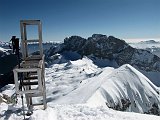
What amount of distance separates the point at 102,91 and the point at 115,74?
34503mm

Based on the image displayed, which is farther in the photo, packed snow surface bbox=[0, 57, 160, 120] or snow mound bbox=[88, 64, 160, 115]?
snow mound bbox=[88, 64, 160, 115]

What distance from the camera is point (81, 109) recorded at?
1681cm

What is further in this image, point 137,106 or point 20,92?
point 137,106

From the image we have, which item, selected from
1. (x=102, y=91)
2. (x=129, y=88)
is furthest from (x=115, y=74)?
(x=102, y=91)

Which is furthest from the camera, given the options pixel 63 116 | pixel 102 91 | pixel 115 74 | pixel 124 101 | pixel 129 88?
pixel 115 74

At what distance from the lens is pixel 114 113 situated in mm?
16344

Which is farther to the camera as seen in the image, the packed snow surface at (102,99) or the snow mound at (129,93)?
the snow mound at (129,93)

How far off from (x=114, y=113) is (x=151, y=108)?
370 feet

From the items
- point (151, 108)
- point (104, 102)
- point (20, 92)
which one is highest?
point (20, 92)

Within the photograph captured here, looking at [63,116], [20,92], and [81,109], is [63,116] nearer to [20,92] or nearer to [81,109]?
[81,109]

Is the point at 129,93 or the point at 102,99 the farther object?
the point at 129,93

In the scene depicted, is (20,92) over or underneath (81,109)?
over

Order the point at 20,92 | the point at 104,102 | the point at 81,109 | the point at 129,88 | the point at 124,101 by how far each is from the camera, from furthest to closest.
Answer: the point at 129,88 < the point at 124,101 < the point at 104,102 < the point at 81,109 < the point at 20,92

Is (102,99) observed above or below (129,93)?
above
